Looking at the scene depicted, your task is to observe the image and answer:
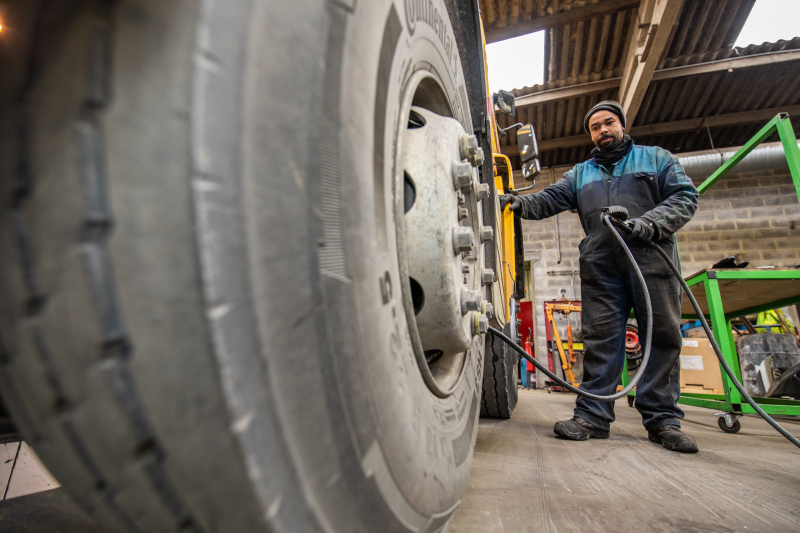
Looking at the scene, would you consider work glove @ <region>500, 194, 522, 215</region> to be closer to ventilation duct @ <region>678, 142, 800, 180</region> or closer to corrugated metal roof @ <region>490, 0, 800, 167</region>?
corrugated metal roof @ <region>490, 0, 800, 167</region>

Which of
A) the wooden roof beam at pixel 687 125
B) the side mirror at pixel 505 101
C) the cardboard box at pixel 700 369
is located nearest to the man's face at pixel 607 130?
the side mirror at pixel 505 101

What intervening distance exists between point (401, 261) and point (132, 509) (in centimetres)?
33

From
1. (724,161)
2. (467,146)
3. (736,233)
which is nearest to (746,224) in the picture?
(736,233)

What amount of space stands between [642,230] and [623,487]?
3.28 feet

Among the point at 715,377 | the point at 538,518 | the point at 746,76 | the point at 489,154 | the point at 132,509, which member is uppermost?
the point at 746,76

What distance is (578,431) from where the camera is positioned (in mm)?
1449

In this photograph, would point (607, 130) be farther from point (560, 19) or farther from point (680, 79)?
point (680, 79)

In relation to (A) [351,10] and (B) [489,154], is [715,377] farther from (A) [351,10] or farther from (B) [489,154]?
(A) [351,10]

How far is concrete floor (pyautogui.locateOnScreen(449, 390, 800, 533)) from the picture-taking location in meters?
0.67

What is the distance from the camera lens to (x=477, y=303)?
1.96ft

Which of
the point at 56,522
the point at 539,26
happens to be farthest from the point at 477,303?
the point at 539,26

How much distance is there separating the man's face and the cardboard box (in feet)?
11.2

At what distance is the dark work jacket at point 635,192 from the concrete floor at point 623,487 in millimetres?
850

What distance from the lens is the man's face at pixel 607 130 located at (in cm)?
A: 181
